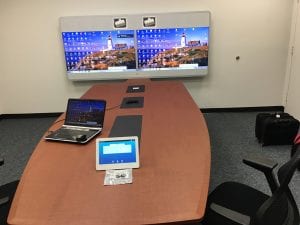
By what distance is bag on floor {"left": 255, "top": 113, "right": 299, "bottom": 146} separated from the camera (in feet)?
11.1

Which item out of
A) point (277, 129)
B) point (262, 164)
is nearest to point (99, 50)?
point (277, 129)

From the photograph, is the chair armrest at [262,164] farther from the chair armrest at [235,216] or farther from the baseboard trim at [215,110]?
the baseboard trim at [215,110]

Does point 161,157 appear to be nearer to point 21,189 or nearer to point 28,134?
point 21,189

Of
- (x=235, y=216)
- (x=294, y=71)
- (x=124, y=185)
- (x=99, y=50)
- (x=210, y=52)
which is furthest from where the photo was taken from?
(x=210, y=52)

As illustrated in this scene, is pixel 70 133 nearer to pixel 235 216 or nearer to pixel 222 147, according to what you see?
pixel 235 216

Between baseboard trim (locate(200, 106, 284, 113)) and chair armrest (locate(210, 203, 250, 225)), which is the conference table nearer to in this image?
chair armrest (locate(210, 203, 250, 225))

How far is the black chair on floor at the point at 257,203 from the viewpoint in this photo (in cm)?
126

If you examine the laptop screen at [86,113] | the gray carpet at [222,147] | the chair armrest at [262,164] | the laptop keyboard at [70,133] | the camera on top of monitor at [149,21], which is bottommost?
the gray carpet at [222,147]

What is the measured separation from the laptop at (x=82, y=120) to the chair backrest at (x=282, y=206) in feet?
4.07

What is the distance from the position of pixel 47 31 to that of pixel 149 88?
2017 mm

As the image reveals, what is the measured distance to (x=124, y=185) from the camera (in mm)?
1459

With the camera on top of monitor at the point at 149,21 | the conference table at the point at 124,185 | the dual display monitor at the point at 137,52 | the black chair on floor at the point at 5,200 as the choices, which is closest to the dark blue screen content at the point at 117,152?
the conference table at the point at 124,185

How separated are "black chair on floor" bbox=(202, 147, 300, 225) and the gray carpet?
2.92 feet

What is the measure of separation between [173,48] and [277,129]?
1929 millimetres
